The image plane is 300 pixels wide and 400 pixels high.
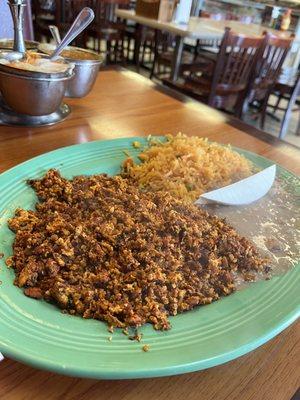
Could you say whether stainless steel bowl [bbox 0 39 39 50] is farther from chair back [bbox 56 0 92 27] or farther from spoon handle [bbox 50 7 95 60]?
chair back [bbox 56 0 92 27]

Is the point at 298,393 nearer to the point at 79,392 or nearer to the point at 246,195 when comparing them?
the point at 79,392

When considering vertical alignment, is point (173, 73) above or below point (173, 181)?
below

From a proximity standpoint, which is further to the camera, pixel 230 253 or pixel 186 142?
pixel 186 142

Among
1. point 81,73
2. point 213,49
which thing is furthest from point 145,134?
point 213,49

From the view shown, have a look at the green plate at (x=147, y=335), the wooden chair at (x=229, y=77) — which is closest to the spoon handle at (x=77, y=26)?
the green plate at (x=147, y=335)

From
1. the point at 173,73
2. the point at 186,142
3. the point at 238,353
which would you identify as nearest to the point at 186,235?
the point at 238,353

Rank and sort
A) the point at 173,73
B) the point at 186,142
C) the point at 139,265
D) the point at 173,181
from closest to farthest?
the point at 139,265
the point at 173,181
the point at 186,142
the point at 173,73

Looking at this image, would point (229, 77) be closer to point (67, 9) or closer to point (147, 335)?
point (67, 9)
